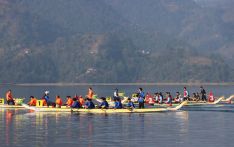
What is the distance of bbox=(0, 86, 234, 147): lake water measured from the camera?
6650 cm

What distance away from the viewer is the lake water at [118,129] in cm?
6650

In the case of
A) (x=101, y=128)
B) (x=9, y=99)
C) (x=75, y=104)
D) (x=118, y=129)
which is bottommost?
(x=118, y=129)

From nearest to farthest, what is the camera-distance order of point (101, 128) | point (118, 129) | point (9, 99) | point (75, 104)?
point (118, 129)
point (101, 128)
point (75, 104)
point (9, 99)

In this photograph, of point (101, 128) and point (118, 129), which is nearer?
point (118, 129)

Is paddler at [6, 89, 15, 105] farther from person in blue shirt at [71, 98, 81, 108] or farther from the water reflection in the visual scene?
person in blue shirt at [71, 98, 81, 108]

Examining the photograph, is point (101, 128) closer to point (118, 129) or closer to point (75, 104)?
point (118, 129)

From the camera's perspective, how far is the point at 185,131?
7631 cm

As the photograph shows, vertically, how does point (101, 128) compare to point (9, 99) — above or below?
Answer: below

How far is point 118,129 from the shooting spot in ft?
257

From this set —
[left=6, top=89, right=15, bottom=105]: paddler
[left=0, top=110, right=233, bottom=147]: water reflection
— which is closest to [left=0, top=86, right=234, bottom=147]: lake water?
[left=0, top=110, right=233, bottom=147]: water reflection

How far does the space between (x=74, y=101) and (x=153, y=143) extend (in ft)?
114

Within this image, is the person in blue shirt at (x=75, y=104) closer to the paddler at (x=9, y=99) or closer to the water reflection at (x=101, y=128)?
the water reflection at (x=101, y=128)

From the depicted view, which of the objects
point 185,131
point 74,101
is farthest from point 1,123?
point 185,131

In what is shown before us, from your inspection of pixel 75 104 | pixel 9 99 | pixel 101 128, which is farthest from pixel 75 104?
pixel 101 128
